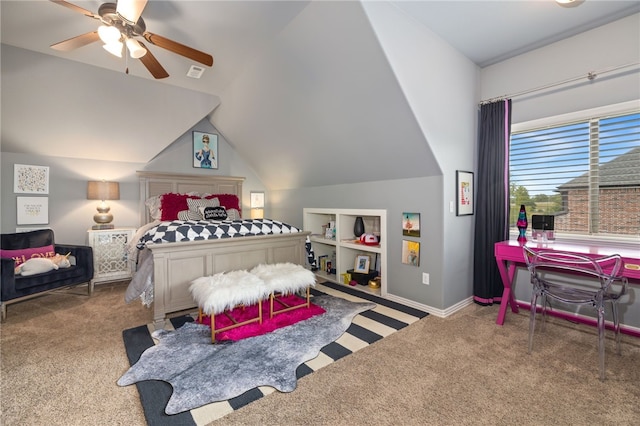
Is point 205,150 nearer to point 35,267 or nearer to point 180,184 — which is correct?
point 180,184

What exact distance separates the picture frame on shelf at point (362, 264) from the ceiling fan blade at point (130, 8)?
3.26 meters

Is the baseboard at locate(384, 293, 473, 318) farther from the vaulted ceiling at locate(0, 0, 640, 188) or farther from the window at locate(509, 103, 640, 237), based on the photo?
the vaulted ceiling at locate(0, 0, 640, 188)

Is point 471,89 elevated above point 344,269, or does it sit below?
above

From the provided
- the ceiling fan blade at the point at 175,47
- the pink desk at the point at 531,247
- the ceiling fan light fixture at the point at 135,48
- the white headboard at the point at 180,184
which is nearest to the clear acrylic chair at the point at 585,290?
the pink desk at the point at 531,247

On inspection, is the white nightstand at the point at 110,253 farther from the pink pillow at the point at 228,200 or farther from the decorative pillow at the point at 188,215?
the pink pillow at the point at 228,200

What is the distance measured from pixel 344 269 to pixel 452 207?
1621 mm

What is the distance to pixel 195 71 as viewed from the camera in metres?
3.42

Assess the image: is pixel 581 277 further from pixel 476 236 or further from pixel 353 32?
pixel 353 32

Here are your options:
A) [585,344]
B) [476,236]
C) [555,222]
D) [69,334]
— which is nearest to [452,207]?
[476,236]

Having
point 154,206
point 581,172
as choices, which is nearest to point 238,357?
point 154,206

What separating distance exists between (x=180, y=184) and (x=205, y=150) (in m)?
0.71

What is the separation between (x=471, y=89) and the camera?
123 inches

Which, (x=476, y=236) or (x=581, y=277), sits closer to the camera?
(x=581, y=277)

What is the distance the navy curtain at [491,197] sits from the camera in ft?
9.63
